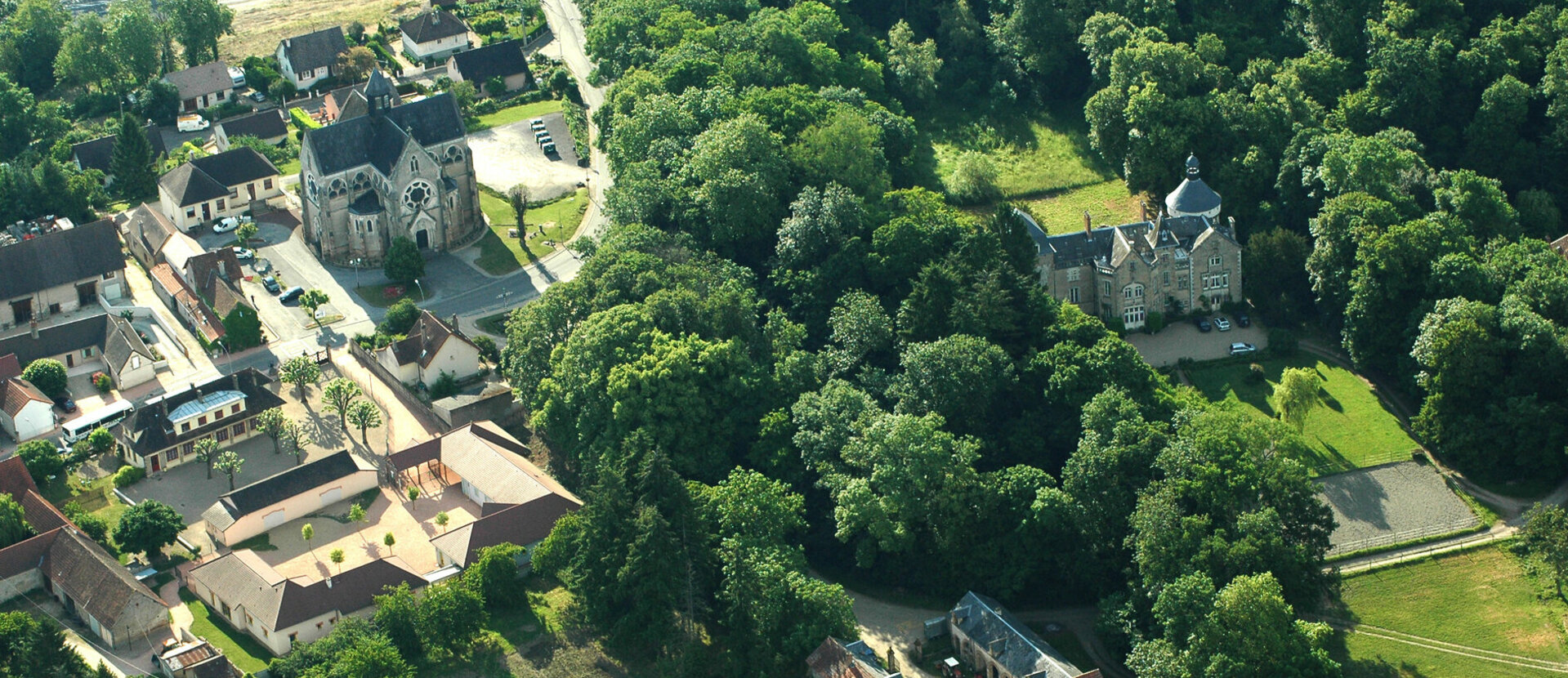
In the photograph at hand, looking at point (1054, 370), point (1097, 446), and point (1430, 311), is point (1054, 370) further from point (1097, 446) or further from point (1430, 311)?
point (1430, 311)

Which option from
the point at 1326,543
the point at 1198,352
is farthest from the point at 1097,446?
the point at 1198,352

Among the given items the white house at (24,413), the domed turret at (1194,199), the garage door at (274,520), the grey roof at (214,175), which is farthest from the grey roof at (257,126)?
the domed turret at (1194,199)

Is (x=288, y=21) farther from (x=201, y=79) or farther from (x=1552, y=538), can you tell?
(x=1552, y=538)

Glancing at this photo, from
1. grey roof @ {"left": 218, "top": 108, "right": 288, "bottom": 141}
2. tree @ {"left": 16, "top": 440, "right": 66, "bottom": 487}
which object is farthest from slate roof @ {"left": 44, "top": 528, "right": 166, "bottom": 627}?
grey roof @ {"left": 218, "top": 108, "right": 288, "bottom": 141}

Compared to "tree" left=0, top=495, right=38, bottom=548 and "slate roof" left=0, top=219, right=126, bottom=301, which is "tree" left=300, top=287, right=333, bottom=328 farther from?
"tree" left=0, top=495, right=38, bottom=548

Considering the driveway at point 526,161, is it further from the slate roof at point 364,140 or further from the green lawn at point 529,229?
the slate roof at point 364,140

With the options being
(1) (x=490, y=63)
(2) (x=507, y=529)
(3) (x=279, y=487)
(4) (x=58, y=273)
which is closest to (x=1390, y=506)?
(2) (x=507, y=529)

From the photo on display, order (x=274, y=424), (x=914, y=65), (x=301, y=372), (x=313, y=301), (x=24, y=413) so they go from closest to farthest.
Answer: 1. (x=274, y=424)
2. (x=24, y=413)
3. (x=301, y=372)
4. (x=313, y=301)
5. (x=914, y=65)
